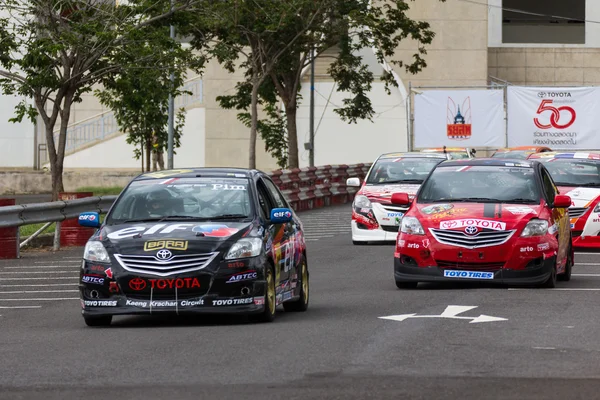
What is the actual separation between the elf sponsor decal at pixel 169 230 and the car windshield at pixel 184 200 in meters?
0.32

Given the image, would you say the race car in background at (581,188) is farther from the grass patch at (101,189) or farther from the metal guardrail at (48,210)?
the grass patch at (101,189)

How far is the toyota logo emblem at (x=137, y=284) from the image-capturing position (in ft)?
40.1

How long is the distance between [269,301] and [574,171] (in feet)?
37.9

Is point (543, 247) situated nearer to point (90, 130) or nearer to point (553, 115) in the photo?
point (553, 115)

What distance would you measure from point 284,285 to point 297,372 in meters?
3.87

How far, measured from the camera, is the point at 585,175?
22812mm

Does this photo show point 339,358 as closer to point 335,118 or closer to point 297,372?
point 297,372

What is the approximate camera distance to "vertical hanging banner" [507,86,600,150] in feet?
149

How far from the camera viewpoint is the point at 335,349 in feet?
34.8

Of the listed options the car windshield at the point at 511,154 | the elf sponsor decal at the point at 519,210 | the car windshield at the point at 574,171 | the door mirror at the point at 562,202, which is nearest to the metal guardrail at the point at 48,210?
the car windshield at the point at 574,171

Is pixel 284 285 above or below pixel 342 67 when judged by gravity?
below

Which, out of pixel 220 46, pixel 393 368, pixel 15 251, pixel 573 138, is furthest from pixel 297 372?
pixel 573 138

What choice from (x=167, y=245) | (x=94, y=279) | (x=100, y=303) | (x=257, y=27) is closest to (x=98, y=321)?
(x=100, y=303)

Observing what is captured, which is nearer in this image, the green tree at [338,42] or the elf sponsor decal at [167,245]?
the elf sponsor decal at [167,245]
